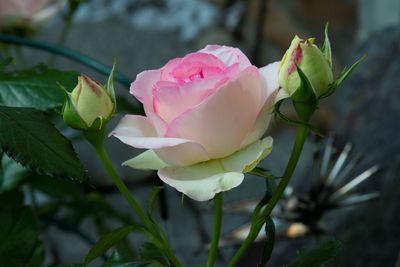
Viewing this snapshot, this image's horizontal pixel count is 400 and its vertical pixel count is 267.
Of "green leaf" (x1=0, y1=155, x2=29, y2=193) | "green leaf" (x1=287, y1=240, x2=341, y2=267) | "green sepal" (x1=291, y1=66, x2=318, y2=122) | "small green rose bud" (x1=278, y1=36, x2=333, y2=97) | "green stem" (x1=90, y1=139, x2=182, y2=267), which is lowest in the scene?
"green leaf" (x1=0, y1=155, x2=29, y2=193)

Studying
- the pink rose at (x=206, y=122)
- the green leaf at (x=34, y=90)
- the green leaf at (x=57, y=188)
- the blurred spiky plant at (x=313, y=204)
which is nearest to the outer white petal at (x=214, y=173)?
the pink rose at (x=206, y=122)

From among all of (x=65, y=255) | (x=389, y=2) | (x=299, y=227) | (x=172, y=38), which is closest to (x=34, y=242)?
(x=299, y=227)

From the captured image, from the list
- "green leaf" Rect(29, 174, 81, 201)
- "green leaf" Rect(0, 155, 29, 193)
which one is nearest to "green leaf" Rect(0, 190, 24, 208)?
"green leaf" Rect(0, 155, 29, 193)

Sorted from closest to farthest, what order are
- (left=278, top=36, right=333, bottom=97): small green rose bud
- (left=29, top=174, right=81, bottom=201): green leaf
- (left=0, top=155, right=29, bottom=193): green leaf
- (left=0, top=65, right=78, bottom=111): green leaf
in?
1. (left=278, top=36, right=333, bottom=97): small green rose bud
2. (left=0, top=65, right=78, bottom=111): green leaf
3. (left=0, top=155, right=29, bottom=193): green leaf
4. (left=29, top=174, right=81, bottom=201): green leaf

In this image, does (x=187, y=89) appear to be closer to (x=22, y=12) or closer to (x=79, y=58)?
(x=79, y=58)

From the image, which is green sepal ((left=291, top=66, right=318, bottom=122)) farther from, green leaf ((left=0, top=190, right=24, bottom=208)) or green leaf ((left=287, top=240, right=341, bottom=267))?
green leaf ((left=0, top=190, right=24, bottom=208))

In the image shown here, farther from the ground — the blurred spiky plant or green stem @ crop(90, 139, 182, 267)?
green stem @ crop(90, 139, 182, 267)

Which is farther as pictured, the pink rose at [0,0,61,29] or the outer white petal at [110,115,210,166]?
the pink rose at [0,0,61,29]

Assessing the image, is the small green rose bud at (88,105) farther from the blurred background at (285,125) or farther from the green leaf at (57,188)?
the green leaf at (57,188)
